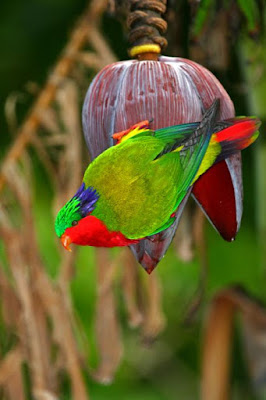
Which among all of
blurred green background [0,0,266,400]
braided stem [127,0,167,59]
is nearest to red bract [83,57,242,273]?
braided stem [127,0,167,59]

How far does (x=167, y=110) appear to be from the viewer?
325 millimetres

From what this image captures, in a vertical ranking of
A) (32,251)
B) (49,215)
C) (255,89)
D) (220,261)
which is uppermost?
(255,89)

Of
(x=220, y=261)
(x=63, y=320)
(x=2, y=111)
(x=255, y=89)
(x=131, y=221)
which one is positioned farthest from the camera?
(x=220, y=261)

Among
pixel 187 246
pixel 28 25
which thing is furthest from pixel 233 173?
pixel 28 25

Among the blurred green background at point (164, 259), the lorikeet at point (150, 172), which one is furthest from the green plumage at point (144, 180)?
the blurred green background at point (164, 259)

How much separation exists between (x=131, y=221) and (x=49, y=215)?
3.64 ft

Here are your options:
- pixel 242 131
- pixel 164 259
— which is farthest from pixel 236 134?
pixel 164 259

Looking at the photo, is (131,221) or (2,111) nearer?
(131,221)

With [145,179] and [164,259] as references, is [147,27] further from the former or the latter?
[164,259]

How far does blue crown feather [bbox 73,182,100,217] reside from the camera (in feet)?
0.93

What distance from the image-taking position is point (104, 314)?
848 millimetres

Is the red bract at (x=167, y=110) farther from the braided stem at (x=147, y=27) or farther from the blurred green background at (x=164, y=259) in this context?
the blurred green background at (x=164, y=259)

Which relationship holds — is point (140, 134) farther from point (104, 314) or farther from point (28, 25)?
point (28, 25)

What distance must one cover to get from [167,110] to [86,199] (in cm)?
7
